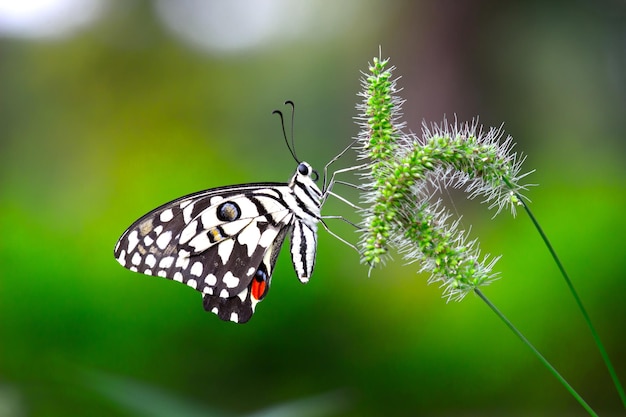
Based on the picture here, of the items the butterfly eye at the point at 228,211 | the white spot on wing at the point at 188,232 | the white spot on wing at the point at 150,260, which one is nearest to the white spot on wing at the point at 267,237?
the butterfly eye at the point at 228,211

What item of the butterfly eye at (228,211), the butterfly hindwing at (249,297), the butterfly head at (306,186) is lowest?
the butterfly hindwing at (249,297)

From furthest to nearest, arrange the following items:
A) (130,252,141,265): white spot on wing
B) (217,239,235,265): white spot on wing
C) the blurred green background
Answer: the blurred green background
(217,239,235,265): white spot on wing
(130,252,141,265): white spot on wing

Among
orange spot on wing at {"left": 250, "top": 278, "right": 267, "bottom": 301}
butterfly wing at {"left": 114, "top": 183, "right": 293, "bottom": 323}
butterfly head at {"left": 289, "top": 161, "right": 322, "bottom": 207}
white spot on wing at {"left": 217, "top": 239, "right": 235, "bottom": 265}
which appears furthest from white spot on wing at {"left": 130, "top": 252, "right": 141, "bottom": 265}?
butterfly head at {"left": 289, "top": 161, "right": 322, "bottom": 207}

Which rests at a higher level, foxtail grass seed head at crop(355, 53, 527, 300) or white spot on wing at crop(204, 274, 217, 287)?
white spot on wing at crop(204, 274, 217, 287)

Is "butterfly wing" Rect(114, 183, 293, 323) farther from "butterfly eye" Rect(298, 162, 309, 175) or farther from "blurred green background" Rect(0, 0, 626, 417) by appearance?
"blurred green background" Rect(0, 0, 626, 417)

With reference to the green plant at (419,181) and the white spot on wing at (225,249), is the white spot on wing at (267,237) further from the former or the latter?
the green plant at (419,181)

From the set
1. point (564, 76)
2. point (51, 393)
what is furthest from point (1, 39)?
point (564, 76)

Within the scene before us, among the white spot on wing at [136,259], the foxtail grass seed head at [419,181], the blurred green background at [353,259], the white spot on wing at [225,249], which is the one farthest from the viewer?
the blurred green background at [353,259]
